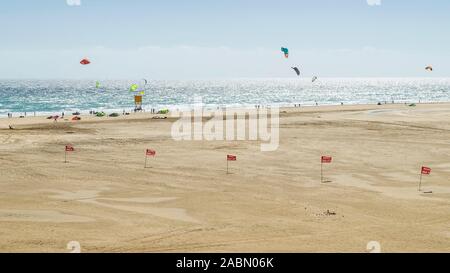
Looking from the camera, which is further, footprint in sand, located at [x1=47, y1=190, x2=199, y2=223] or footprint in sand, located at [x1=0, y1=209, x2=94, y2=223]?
footprint in sand, located at [x1=47, y1=190, x2=199, y2=223]

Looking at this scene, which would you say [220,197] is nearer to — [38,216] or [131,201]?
[131,201]

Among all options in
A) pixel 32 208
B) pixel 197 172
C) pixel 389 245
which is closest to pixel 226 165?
pixel 197 172

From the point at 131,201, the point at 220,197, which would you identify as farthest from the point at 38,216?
the point at 220,197

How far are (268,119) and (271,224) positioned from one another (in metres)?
42.4

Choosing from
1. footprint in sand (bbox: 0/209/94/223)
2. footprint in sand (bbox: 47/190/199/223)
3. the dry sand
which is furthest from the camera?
footprint in sand (bbox: 47/190/199/223)

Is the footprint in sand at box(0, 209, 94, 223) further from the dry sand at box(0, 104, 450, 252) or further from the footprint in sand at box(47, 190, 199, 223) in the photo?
the footprint in sand at box(47, 190, 199, 223)

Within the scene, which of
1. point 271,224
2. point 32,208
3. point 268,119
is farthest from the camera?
point 268,119

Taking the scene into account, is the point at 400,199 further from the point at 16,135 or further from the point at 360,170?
the point at 16,135

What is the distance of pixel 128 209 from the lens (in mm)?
17875

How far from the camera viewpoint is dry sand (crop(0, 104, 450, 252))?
14.4m

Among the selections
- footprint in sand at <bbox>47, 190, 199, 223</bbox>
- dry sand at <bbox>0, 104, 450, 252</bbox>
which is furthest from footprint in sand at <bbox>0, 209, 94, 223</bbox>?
footprint in sand at <bbox>47, 190, 199, 223</bbox>

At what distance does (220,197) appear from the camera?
19922mm

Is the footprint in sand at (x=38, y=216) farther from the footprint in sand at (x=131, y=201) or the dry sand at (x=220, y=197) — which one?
the footprint in sand at (x=131, y=201)
